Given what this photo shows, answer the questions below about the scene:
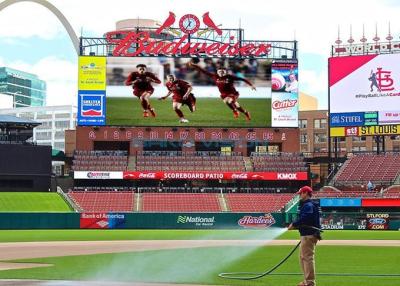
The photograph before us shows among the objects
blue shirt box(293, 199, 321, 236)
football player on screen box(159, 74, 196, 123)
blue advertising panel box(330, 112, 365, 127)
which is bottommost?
blue shirt box(293, 199, 321, 236)

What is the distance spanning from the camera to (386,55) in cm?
7450

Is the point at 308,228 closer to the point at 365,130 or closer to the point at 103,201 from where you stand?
the point at 103,201

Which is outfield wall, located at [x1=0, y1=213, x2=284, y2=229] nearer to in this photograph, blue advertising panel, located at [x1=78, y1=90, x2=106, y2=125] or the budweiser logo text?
blue advertising panel, located at [x1=78, y1=90, x2=106, y2=125]

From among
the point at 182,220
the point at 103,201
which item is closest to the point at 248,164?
the point at 103,201

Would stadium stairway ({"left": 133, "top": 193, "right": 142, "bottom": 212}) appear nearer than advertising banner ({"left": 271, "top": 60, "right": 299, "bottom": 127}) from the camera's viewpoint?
Yes

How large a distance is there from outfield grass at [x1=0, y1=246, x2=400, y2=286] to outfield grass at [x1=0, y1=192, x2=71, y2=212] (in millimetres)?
36161

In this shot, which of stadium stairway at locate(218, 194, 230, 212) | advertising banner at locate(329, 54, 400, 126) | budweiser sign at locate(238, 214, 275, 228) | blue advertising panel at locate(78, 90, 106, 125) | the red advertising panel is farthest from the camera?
blue advertising panel at locate(78, 90, 106, 125)

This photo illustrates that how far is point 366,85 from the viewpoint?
74.9 metres

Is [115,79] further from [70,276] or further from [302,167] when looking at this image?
[70,276]

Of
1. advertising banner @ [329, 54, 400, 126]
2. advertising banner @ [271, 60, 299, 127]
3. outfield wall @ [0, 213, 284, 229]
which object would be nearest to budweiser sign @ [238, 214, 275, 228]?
outfield wall @ [0, 213, 284, 229]

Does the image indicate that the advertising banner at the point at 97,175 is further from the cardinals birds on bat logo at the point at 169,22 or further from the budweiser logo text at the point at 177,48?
the cardinals birds on bat logo at the point at 169,22

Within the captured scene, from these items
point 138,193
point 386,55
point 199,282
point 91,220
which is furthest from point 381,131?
point 199,282

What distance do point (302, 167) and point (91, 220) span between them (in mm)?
27918

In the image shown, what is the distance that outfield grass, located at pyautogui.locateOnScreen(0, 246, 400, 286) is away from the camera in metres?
18.3
